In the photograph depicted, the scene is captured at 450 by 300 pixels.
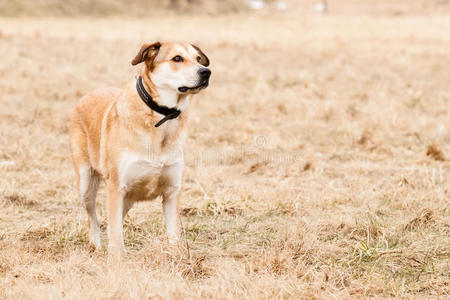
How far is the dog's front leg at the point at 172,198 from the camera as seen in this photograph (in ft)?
14.8

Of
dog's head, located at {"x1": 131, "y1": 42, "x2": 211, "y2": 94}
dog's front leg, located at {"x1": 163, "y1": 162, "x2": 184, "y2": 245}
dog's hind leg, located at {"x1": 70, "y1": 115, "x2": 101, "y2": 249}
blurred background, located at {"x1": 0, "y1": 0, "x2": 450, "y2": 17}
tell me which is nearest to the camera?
dog's head, located at {"x1": 131, "y1": 42, "x2": 211, "y2": 94}

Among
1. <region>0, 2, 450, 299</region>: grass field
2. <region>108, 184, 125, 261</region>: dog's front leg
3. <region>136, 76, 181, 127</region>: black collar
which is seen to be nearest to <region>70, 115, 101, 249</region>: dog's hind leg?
<region>0, 2, 450, 299</region>: grass field

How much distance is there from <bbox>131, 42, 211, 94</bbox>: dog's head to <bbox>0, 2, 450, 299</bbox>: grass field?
1.16 meters

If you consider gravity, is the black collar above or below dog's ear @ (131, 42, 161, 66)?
below

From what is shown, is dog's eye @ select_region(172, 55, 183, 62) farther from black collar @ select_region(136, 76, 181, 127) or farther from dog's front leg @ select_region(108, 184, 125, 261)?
dog's front leg @ select_region(108, 184, 125, 261)

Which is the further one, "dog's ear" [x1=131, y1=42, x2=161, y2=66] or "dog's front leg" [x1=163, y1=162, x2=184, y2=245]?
"dog's front leg" [x1=163, y1=162, x2=184, y2=245]

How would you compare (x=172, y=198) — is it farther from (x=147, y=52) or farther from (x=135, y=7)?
(x=135, y=7)

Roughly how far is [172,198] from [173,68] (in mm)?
964

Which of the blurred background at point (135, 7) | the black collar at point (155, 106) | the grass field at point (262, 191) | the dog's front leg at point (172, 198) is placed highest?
the blurred background at point (135, 7)

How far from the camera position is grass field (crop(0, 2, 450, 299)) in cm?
407

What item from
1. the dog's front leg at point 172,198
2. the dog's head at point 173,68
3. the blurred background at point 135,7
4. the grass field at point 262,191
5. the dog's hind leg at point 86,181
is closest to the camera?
the grass field at point 262,191

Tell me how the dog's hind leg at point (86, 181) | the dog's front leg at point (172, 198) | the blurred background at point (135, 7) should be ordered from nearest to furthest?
the dog's front leg at point (172, 198) → the dog's hind leg at point (86, 181) → the blurred background at point (135, 7)

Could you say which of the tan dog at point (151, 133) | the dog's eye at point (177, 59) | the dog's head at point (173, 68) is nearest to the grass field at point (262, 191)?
the tan dog at point (151, 133)

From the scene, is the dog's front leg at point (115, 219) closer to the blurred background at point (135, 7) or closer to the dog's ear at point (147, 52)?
the dog's ear at point (147, 52)
